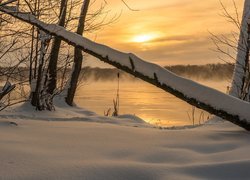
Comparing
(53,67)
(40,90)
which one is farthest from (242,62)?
(53,67)

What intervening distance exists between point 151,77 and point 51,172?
81.1 inches

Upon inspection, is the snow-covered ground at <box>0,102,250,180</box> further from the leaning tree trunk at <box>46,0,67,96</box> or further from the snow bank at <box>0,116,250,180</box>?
the leaning tree trunk at <box>46,0,67,96</box>

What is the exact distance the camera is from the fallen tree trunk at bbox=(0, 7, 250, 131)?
377cm

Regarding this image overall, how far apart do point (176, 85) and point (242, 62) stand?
3.32 metres

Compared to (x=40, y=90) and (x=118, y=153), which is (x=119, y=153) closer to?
(x=118, y=153)

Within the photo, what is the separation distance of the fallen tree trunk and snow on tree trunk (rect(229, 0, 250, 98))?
3.00 meters

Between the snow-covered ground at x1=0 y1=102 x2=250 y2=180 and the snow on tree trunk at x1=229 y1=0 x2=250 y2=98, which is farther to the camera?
the snow on tree trunk at x1=229 y1=0 x2=250 y2=98

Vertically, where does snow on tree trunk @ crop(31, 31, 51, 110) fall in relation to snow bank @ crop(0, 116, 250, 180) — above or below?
above

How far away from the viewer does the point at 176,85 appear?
397cm

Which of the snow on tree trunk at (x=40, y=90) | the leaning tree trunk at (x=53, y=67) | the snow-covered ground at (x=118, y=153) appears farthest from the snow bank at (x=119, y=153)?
the leaning tree trunk at (x=53, y=67)

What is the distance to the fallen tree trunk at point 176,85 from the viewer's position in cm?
377

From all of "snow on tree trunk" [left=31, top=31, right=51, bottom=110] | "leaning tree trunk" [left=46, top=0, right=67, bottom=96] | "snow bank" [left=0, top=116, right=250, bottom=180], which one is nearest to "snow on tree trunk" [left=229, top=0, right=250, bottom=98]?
"snow bank" [left=0, top=116, right=250, bottom=180]

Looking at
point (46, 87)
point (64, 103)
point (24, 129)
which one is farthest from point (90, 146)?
point (64, 103)

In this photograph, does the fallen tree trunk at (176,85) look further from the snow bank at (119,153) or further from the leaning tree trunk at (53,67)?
the leaning tree trunk at (53,67)
